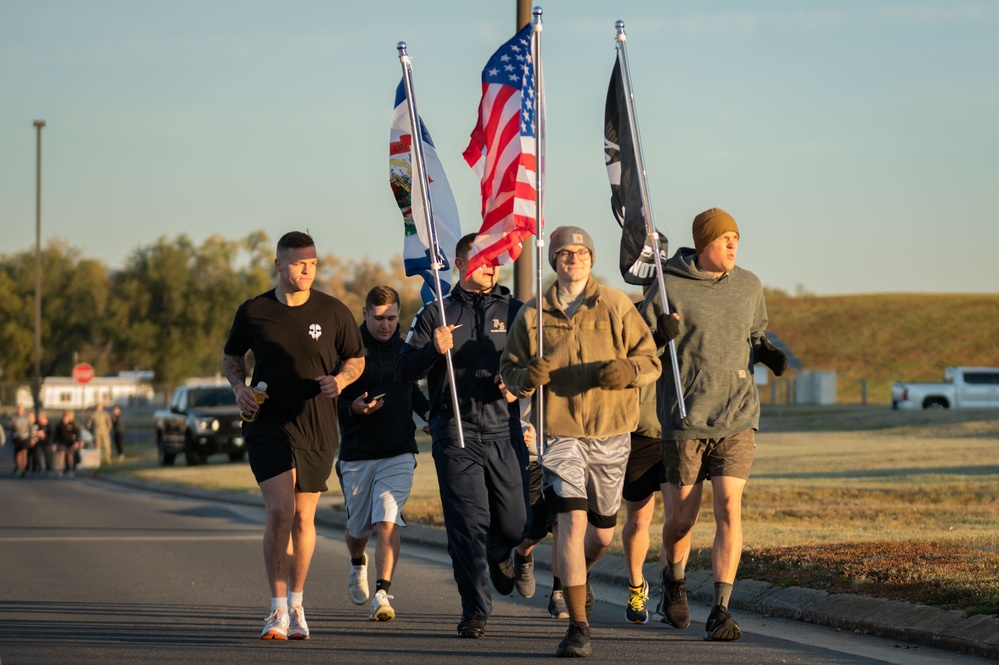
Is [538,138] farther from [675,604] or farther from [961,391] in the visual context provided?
[961,391]

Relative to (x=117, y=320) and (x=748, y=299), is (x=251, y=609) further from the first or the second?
(x=117, y=320)

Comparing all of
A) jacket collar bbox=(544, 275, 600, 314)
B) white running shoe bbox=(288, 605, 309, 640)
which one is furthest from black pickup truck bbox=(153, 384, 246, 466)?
jacket collar bbox=(544, 275, 600, 314)

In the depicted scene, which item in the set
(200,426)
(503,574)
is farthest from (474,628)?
(200,426)

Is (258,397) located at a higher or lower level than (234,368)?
lower

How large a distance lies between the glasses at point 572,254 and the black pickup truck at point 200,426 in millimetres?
29363

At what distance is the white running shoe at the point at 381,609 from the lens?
9.13 meters

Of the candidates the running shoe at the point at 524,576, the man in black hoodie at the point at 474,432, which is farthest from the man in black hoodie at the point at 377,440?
the man in black hoodie at the point at 474,432

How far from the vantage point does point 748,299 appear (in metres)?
8.41

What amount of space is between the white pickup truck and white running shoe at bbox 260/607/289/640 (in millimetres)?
48325

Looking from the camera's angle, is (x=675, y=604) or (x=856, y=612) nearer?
(x=856, y=612)

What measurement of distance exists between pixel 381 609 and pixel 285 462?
1.27m

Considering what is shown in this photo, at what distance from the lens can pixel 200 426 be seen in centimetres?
3738

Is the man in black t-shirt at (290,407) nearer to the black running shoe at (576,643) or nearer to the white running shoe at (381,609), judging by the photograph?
the white running shoe at (381,609)

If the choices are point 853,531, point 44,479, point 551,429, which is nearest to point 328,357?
point 551,429
